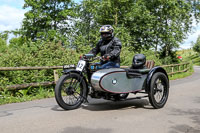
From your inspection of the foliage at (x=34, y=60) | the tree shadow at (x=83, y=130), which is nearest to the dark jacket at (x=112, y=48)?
the tree shadow at (x=83, y=130)

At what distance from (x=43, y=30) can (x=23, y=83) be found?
2484 centimetres

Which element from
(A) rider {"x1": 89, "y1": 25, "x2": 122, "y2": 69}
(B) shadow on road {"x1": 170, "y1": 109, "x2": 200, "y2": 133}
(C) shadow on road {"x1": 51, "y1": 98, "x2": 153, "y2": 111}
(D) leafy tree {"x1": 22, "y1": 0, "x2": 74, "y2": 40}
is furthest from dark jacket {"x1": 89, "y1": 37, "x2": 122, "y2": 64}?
(D) leafy tree {"x1": 22, "y1": 0, "x2": 74, "y2": 40}

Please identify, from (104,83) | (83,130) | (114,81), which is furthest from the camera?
(114,81)

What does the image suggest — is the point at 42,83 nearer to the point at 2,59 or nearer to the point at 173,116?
the point at 2,59

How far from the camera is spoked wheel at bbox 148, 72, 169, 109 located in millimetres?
5930

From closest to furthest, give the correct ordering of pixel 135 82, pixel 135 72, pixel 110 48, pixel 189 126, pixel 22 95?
1. pixel 189 126
2. pixel 135 82
3. pixel 135 72
4. pixel 110 48
5. pixel 22 95

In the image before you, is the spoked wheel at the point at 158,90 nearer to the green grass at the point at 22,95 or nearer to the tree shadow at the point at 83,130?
the tree shadow at the point at 83,130

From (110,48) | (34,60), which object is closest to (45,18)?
(34,60)

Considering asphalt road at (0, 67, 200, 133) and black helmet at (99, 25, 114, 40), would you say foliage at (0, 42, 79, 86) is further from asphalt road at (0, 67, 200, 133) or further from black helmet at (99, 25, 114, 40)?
black helmet at (99, 25, 114, 40)

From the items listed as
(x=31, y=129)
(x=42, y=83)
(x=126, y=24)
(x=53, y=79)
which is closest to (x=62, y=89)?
(x=31, y=129)

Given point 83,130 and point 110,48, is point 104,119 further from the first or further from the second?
point 110,48

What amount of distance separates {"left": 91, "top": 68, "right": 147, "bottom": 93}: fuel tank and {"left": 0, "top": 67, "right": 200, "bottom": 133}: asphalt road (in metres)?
0.55

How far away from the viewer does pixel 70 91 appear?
5617 mm

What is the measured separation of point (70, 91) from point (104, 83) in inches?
33.7
